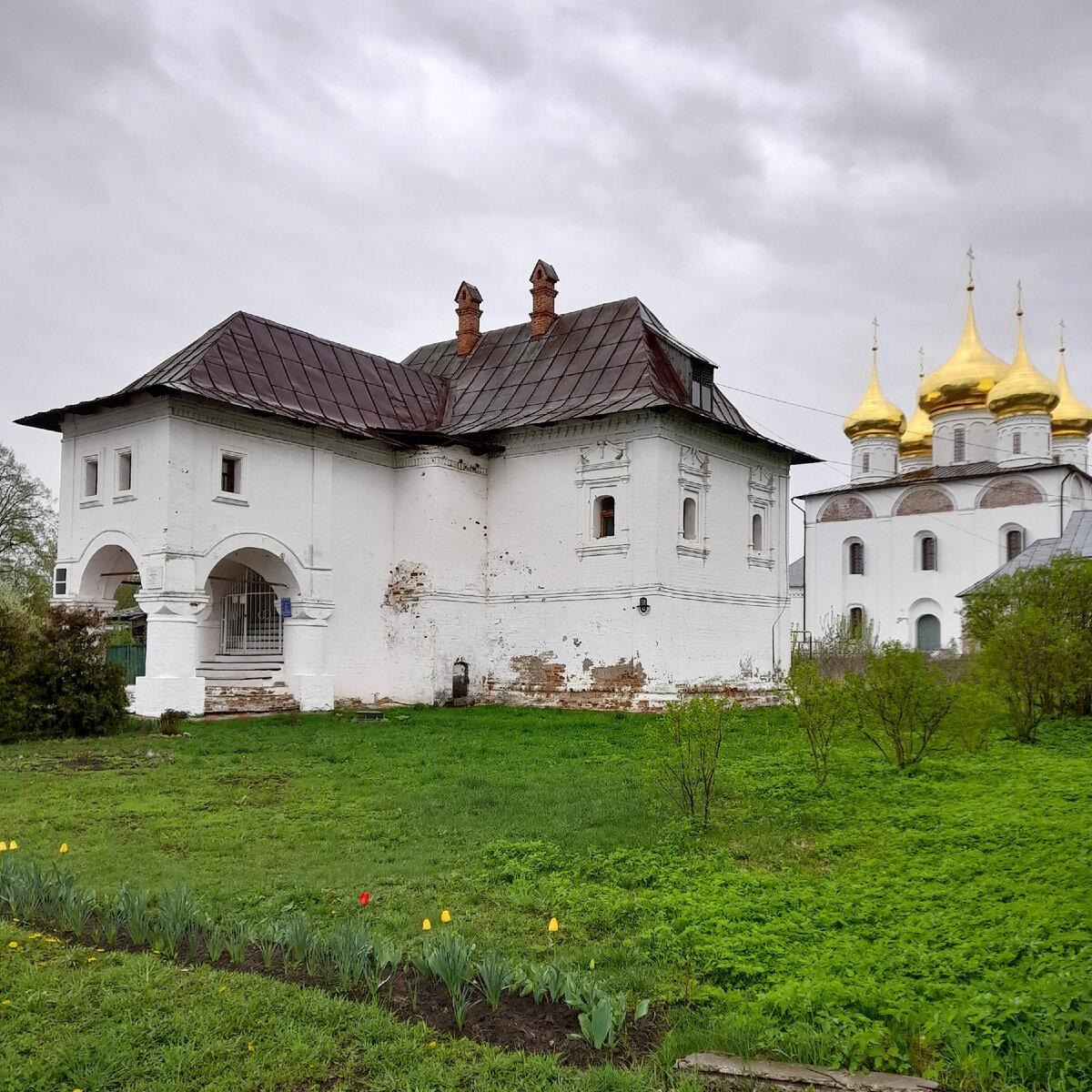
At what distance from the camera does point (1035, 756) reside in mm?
10336

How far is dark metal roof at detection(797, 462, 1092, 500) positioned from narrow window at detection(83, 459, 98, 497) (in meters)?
29.4

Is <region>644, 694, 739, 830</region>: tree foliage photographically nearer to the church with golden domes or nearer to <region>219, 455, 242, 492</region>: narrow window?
<region>219, 455, 242, 492</region>: narrow window

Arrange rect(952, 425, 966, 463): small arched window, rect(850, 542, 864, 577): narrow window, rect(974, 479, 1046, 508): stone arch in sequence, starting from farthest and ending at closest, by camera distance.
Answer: rect(850, 542, 864, 577): narrow window
rect(952, 425, 966, 463): small arched window
rect(974, 479, 1046, 508): stone arch

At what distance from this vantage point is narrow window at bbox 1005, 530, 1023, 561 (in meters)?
34.4

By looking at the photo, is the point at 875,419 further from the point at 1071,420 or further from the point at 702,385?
the point at 702,385

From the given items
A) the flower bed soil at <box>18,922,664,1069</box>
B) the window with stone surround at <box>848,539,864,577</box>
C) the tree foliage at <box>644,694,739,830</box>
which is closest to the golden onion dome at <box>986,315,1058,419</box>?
the window with stone surround at <box>848,539,864,577</box>

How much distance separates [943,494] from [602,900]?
3469 centimetres

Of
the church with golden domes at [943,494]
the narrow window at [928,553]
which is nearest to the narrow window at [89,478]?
the church with golden domes at [943,494]

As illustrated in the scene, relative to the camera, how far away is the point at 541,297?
22406 mm

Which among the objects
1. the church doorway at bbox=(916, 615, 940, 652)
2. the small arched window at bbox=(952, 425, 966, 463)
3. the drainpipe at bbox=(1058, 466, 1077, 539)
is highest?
the small arched window at bbox=(952, 425, 966, 463)

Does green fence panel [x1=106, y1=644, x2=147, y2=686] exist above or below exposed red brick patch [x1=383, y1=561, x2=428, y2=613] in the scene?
below

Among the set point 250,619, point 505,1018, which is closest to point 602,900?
point 505,1018

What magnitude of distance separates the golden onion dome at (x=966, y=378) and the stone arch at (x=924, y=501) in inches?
141

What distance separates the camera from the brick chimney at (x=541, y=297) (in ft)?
73.0
